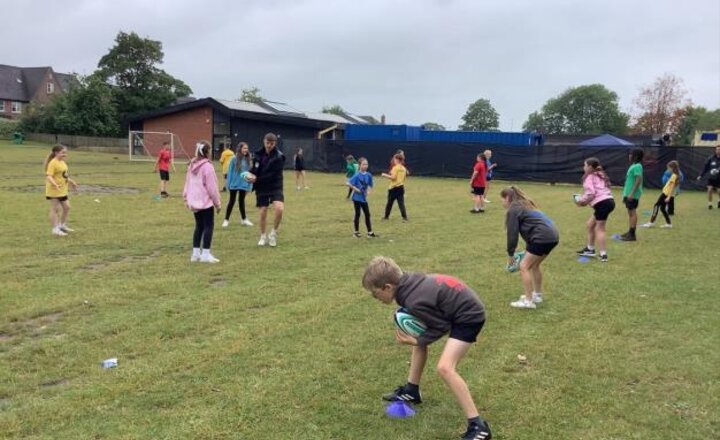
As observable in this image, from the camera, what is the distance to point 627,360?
17.0 feet

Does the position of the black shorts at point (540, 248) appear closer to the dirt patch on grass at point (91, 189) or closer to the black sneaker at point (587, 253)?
the black sneaker at point (587, 253)

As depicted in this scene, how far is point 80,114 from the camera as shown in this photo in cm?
6159

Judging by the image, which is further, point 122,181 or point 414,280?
point 122,181

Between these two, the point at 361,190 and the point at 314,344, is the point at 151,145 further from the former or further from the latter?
the point at 314,344

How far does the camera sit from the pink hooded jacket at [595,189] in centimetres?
913

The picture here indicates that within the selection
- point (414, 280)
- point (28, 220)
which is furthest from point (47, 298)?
point (28, 220)

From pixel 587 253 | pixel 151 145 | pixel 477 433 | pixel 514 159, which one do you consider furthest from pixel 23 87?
pixel 477 433

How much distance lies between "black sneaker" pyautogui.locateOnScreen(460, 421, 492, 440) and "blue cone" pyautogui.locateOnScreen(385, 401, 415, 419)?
1.54 ft

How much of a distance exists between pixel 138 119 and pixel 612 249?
43.4 metres

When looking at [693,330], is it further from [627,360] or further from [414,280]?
[414,280]

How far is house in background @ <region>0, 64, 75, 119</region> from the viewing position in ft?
286

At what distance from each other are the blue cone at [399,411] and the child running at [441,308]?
47 cm

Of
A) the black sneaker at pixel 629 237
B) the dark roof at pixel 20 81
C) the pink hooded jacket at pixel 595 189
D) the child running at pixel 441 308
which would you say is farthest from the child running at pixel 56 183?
the dark roof at pixel 20 81

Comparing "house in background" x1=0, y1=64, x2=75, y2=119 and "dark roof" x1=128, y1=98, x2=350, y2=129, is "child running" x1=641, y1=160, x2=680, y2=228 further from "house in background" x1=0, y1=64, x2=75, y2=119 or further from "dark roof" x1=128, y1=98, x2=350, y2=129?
"house in background" x1=0, y1=64, x2=75, y2=119
